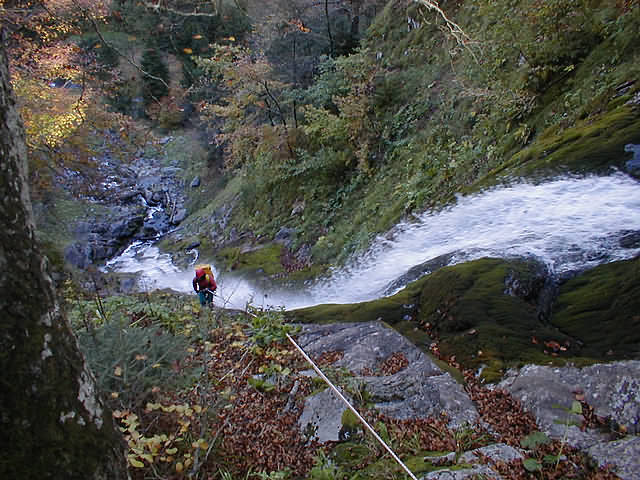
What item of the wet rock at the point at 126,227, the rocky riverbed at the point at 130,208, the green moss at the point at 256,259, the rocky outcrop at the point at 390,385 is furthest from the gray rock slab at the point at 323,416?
the wet rock at the point at 126,227

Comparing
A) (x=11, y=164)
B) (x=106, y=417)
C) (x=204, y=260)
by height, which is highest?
(x=11, y=164)

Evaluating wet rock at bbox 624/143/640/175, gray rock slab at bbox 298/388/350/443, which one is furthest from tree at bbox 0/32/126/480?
wet rock at bbox 624/143/640/175

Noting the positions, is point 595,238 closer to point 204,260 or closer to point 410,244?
point 410,244

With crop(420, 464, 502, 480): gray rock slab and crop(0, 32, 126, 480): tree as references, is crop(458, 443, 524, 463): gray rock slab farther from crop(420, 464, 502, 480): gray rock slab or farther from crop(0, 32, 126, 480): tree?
crop(0, 32, 126, 480): tree

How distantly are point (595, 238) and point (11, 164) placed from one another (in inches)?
247

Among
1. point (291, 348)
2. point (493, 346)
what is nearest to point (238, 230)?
point (291, 348)

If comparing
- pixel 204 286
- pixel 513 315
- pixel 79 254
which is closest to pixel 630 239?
pixel 513 315

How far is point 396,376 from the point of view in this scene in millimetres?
3572

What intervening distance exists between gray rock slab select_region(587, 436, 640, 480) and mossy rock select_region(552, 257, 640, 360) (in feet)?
3.38

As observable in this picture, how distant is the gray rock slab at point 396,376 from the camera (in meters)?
3.14

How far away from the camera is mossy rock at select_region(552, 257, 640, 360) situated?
356 cm

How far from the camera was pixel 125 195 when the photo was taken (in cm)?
2519

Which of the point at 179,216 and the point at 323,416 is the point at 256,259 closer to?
the point at 179,216

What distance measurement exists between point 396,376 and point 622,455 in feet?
5.38
